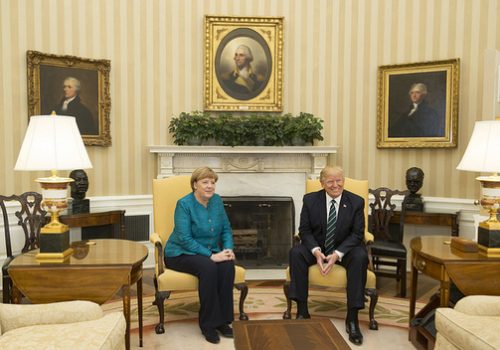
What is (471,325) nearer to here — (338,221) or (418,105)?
(338,221)

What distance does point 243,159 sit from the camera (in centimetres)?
579

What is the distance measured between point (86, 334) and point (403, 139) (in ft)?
14.9

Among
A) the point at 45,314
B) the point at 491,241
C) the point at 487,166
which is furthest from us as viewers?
the point at 491,241

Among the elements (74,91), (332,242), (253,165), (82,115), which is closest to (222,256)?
(332,242)

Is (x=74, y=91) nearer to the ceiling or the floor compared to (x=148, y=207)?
nearer to the ceiling

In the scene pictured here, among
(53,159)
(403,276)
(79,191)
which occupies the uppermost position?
(53,159)

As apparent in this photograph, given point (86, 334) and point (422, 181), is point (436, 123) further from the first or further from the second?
point (86, 334)

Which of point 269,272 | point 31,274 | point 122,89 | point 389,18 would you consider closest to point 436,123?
point 389,18

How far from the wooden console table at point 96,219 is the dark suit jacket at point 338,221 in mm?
2310

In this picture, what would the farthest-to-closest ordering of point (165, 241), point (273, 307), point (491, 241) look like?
1. point (273, 307)
2. point (165, 241)
3. point (491, 241)

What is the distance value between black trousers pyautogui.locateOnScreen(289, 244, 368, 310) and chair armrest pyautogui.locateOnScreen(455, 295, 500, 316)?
0.95m

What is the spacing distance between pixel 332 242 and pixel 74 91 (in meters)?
3.50

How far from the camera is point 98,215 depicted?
5.17 metres

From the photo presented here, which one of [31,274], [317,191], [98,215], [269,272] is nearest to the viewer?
[31,274]
